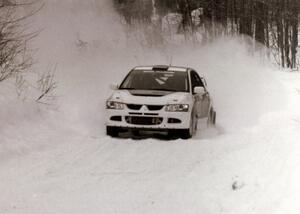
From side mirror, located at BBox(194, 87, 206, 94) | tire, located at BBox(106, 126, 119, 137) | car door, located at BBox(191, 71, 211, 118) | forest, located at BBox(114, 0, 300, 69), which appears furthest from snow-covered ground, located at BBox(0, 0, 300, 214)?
forest, located at BBox(114, 0, 300, 69)

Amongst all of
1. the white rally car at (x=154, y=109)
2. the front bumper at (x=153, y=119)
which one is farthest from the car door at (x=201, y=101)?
the front bumper at (x=153, y=119)

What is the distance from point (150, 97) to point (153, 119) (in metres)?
0.45

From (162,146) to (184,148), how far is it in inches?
16.7

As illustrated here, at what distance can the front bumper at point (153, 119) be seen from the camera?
38.5 feet

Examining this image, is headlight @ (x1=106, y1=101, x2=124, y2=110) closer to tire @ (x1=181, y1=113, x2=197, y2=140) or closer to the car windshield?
the car windshield

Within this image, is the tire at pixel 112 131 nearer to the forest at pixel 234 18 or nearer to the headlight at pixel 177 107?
the headlight at pixel 177 107

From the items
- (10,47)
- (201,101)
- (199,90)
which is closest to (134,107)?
(199,90)

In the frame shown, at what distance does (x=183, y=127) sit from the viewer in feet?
38.7

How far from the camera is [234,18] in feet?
102

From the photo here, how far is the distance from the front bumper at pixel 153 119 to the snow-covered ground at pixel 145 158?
326mm

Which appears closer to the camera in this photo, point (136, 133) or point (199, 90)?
point (199, 90)

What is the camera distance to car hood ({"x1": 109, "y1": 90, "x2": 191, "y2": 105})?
38.7ft

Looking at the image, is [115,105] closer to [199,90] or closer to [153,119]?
[153,119]

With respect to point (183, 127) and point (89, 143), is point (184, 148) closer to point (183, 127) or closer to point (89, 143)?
point (183, 127)
